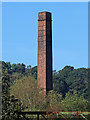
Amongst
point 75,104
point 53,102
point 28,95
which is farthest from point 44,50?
point 75,104

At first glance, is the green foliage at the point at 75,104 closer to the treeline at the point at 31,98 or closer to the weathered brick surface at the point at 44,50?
the treeline at the point at 31,98

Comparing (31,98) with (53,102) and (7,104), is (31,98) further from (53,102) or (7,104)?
(7,104)

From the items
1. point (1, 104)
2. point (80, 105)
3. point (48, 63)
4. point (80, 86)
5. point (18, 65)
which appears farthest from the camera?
point (18, 65)

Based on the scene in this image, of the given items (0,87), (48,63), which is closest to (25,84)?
(48,63)

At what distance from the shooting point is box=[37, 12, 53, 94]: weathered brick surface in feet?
111

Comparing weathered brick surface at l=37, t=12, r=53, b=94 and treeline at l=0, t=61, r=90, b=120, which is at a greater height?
weathered brick surface at l=37, t=12, r=53, b=94

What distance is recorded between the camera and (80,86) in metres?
76.8

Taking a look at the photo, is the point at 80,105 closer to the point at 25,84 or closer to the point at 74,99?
the point at 74,99

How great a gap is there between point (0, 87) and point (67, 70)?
66.2 m

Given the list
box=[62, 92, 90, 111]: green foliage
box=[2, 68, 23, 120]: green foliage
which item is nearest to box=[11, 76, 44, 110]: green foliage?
box=[62, 92, 90, 111]: green foliage

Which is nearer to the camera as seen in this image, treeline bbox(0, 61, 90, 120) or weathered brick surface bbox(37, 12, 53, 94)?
treeline bbox(0, 61, 90, 120)

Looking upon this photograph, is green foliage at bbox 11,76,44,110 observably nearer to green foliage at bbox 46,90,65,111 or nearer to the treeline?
the treeline

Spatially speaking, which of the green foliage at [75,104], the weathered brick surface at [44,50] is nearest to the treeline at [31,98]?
the green foliage at [75,104]

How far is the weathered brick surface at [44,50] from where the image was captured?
111 ft
